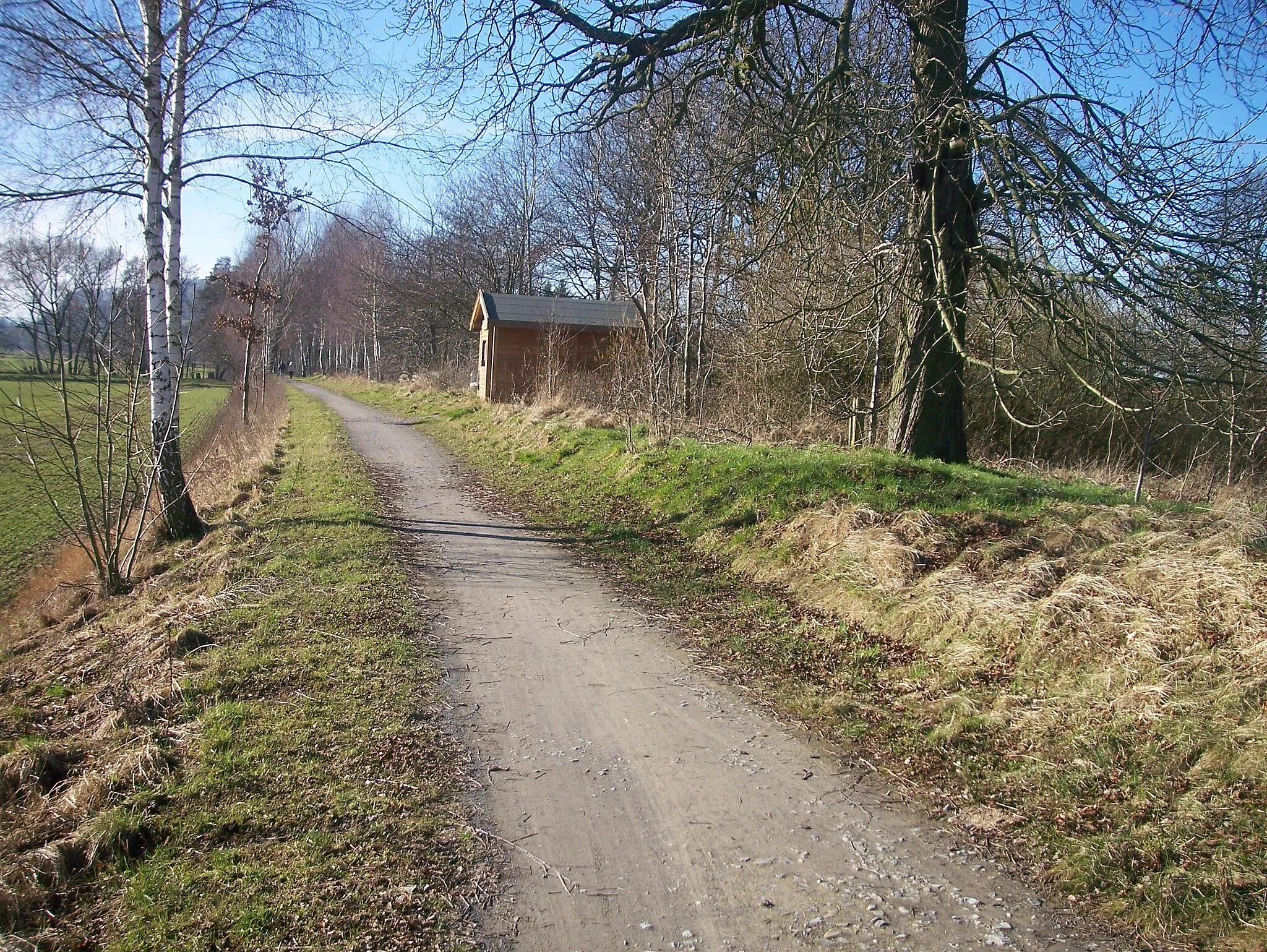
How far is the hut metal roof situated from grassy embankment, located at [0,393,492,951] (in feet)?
60.0

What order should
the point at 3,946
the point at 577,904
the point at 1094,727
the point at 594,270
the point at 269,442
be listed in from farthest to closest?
the point at 594,270 < the point at 269,442 < the point at 1094,727 < the point at 577,904 < the point at 3,946

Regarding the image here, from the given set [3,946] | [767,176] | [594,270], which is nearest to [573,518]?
[767,176]

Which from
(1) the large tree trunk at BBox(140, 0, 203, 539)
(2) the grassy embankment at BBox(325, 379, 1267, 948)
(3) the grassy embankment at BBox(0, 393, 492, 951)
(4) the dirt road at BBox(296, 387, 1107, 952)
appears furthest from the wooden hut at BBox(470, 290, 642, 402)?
(4) the dirt road at BBox(296, 387, 1107, 952)

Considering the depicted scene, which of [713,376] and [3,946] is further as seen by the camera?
[713,376]

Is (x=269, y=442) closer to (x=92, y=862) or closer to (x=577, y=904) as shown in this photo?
(x=92, y=862)

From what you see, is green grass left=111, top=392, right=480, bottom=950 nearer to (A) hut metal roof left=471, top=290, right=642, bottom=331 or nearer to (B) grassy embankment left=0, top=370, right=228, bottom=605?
(B) grassy embankment left=0, top=370, right=228, bottom=605

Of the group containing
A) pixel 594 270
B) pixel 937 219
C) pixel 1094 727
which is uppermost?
pixel 594 270

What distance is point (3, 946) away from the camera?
2.85 m

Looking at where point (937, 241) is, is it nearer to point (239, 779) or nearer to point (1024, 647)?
point (1024, 647)

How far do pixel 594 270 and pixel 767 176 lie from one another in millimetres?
18196

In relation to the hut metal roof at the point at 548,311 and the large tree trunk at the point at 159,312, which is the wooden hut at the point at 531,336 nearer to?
the hut metal roof at the point at 548,311

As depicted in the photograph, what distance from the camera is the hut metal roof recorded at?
24562 mm

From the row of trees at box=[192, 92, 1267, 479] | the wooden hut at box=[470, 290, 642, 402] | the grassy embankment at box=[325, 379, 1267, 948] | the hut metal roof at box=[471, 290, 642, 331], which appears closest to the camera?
the grassy embankment at box=[325, 379, 1267, 948]

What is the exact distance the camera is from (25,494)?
15.2 meters
